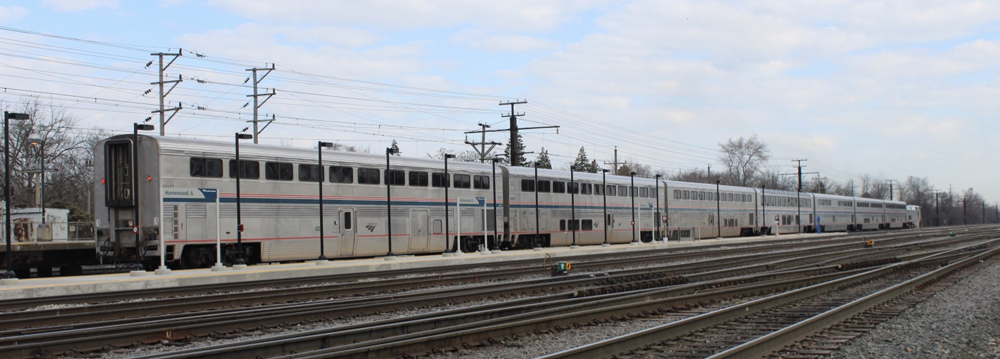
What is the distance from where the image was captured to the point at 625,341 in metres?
9.82

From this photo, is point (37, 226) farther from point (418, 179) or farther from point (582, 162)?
point (582, 162)

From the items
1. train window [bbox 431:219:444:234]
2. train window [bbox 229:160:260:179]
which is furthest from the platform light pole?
train window [bbox 229:160:260:179]

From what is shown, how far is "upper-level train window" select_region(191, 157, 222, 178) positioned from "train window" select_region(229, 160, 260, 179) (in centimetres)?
46

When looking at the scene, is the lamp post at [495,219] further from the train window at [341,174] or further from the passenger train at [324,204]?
the train window at [341,174]

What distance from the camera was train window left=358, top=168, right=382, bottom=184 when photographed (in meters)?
28.6

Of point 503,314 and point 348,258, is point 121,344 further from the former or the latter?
point 348,258

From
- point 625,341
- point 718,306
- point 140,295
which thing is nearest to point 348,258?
point 140,295

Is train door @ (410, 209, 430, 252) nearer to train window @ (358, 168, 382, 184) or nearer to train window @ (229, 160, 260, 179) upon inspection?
train window @ (358, 168, 382, 184)

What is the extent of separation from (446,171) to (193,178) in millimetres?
10259

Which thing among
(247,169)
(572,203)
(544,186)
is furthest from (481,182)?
(247,169)

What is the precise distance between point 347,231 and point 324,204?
160 cm

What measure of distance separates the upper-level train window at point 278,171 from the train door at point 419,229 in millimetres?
5767

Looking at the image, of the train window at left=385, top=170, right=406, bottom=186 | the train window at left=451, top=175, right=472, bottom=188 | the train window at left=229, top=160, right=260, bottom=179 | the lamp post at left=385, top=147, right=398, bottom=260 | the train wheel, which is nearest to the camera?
the train wheel

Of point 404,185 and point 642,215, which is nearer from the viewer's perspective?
point 404,185
